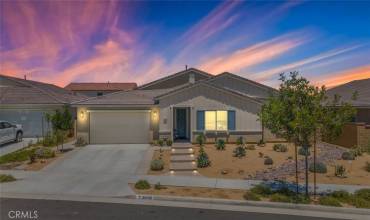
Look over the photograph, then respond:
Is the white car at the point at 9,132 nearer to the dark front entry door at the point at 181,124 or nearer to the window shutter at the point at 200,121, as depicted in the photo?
the dark front entry door at the point at 181,124

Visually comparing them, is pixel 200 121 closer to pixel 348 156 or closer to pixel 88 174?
pixel 348 156

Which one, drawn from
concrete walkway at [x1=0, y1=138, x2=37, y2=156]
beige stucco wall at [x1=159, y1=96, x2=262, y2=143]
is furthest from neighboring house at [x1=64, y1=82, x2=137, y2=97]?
beige stucco wall at [x1=159, y1=96, x2=262, y2=143]

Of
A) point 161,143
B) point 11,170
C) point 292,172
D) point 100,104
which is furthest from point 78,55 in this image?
point 292,172

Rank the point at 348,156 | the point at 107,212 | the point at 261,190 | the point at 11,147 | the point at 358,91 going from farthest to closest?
1. the point at 358,91
2. the point at 11,147
3. the point at 348,156
4. the point at 261,190
5. the point at 107,212

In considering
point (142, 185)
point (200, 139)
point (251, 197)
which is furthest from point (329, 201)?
point (200, 139)

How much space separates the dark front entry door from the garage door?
2.34 metres

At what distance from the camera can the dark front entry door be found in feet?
75.5

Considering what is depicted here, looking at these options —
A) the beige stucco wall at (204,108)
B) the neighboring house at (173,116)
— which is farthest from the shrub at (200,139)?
the beige stucco wall at (204,108)

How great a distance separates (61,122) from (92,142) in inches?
154

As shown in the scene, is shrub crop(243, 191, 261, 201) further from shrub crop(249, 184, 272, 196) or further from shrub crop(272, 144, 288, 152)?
shrub crop(272, 144, 288, 152)

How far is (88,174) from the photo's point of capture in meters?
13.9

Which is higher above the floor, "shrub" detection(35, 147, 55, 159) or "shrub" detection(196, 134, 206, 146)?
"shrub" detection(196, 134, 206, 146)

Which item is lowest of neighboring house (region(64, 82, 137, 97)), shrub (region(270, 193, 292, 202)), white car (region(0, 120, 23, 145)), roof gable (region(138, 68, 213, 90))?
shrub (region(270, 193, 292, 202))

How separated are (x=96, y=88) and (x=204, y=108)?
46905mm
